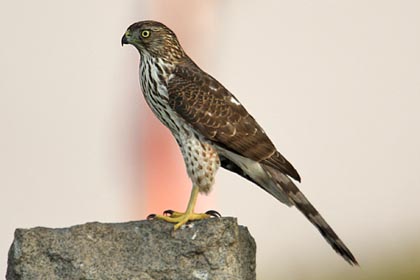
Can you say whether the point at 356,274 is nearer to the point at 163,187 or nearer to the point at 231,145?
the point at 163,187

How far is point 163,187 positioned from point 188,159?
8562 mm

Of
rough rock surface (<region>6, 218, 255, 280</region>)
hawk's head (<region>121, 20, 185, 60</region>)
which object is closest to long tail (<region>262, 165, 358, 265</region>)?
rough rock surface (<region>6, 218, 255, 280</region>)

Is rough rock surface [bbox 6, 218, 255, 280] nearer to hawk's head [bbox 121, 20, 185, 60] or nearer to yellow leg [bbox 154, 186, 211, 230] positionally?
yellow leg [bbox 154, 186, 211, 230]

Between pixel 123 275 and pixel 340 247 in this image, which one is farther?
pixel 340 247

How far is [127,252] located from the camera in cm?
1188

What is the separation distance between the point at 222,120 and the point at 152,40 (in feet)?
3.36

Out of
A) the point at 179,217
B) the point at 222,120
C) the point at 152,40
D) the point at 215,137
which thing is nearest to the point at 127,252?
the point at 179,217

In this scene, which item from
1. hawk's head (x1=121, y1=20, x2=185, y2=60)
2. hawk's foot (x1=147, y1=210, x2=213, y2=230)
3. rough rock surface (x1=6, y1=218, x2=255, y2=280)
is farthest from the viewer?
hawk's head (x1=121, y1=20, x2=185, y2=60)

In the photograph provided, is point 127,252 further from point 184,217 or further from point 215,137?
point 215,137

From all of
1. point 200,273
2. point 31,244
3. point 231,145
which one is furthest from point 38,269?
point 231,145

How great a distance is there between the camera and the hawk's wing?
13.1m

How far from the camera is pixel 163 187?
21578 millimetres

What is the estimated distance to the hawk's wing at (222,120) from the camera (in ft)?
42.9

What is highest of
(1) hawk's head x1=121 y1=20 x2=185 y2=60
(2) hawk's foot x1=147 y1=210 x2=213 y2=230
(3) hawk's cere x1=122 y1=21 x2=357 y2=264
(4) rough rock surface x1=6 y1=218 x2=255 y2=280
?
(1) hawk's head x1=121 y1=20 x2=185 y2=60
